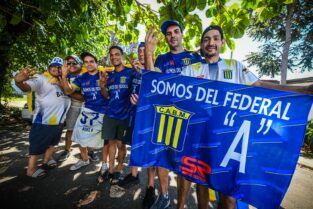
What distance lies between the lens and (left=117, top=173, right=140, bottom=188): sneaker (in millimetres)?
3574

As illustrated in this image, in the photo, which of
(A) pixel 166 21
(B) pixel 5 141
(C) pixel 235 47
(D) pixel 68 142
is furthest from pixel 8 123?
(C) pixel 235 47

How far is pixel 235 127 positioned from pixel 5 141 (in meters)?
6.90

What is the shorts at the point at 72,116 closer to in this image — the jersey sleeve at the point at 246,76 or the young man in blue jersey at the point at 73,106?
the young man in blue jersey at the point at 73,106

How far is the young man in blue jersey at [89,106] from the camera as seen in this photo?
13.2 feet

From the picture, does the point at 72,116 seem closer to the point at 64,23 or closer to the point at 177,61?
the point at 64,23

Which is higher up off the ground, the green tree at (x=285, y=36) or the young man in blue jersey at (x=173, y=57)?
the green tree at (x=285, y=36)

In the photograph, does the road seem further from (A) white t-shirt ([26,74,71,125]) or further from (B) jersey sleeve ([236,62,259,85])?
(B) jersey sleeve ([236,62,259,85])

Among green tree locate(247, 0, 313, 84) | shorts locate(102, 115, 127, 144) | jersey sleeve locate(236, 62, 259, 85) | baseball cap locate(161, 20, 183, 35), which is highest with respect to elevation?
green tree locate(247, 0, 313, 84)

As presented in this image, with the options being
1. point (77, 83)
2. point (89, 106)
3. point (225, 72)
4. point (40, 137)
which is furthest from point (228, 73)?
point (40, 137)

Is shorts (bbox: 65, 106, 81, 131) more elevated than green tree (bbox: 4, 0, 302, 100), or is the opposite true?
green tree (bbox: 4, 0, 302, 100)

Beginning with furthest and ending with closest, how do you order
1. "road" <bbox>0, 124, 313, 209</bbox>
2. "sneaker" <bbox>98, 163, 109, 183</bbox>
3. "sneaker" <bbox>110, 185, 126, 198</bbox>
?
"sneaker" <bbox>98, 163, 109, 183</bbox>, "sneaker" <bbox>110, 185, 126, 198</bbox>, "road" <bbox>0, 124, 313, 209</bbox>

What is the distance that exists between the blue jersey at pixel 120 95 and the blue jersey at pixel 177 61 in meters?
0.95

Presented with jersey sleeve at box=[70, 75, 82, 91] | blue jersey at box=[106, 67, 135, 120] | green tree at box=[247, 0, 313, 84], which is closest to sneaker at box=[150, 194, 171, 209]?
blue jersey at box=[106, 67, 135, 120]

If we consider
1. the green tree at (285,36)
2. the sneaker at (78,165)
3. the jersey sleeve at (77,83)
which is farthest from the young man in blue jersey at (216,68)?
the green tree at (285,36)
